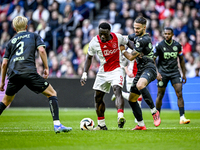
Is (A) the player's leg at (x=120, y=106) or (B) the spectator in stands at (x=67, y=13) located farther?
(B) the spectator in stands at (x=67, y=13)

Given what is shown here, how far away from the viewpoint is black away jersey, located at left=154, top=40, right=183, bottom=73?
979cm

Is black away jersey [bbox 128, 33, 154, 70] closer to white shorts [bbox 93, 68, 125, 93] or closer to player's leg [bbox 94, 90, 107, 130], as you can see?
white shorts [bbox 93, 68, 125, 93]

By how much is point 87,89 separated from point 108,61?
7853 millimetres

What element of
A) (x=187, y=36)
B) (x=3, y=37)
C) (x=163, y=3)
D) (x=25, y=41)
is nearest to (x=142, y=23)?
(x=25, y=41)

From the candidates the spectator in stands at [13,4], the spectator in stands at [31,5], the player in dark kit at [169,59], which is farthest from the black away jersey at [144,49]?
the spectator in stands at [13,4]

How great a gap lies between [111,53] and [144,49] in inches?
26.3

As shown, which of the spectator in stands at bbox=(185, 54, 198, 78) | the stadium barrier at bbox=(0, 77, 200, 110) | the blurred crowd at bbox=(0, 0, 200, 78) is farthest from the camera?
the blurred crowd at bbox=(0, 0, 200, 78)

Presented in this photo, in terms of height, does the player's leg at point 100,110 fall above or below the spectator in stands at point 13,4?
below

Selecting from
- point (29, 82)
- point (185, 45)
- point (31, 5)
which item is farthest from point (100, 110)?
point (31, 5)

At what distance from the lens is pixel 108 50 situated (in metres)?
7.40

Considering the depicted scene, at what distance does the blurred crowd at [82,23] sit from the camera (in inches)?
633

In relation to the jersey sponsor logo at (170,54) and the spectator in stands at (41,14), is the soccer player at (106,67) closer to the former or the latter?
the jersey sponsor logo at (170,54)

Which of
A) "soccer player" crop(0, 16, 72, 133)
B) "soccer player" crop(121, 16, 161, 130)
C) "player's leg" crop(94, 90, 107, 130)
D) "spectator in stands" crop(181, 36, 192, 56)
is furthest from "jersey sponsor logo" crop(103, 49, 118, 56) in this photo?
"spectator in stands" crop(181, 36, 192, 56)

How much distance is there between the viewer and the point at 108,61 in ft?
24.6
